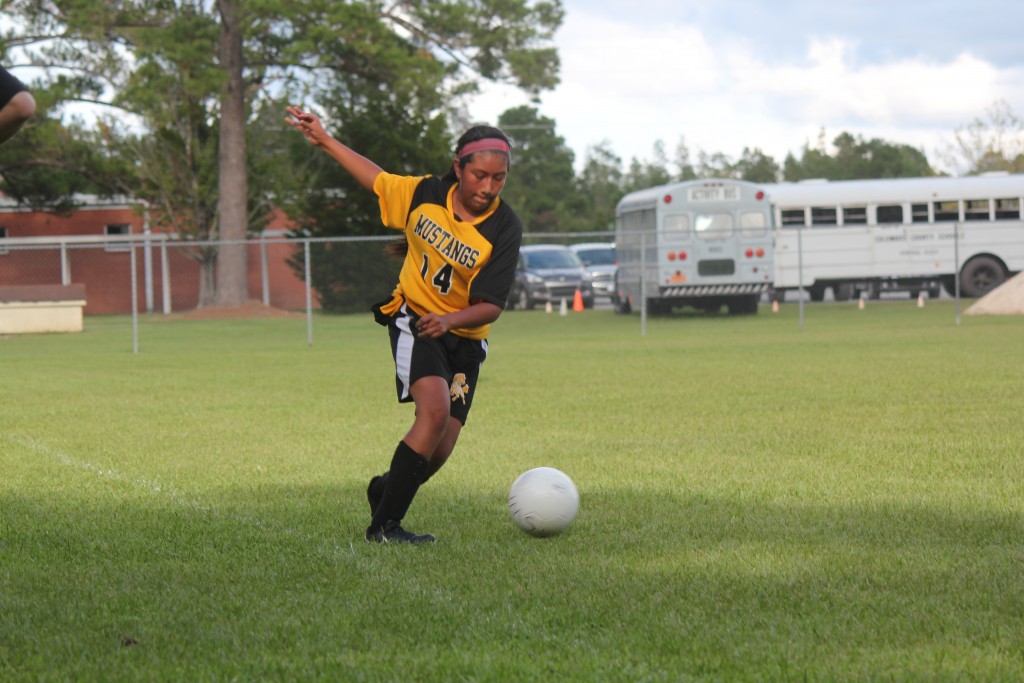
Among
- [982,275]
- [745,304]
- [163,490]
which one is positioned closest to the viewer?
[163,490]

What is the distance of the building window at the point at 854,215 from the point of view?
35.0 metres

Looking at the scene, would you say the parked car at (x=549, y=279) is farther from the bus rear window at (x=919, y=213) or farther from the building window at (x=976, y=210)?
the building window at (x=976, y=210)

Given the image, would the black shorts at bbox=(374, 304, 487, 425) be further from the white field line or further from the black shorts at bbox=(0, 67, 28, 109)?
the black shorts at bbox=(0, 67, 28, 109)

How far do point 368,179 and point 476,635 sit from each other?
2656 mm

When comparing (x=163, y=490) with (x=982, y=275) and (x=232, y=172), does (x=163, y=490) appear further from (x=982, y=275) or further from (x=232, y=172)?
(x=982, y=275)

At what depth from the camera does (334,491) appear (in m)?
7.68

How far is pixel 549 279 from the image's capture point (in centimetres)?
3812

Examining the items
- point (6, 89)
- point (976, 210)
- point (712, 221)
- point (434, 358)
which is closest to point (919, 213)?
point (976, 210)

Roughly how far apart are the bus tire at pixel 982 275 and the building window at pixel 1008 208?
1218 millimetres

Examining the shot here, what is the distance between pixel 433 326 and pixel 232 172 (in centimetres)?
3291

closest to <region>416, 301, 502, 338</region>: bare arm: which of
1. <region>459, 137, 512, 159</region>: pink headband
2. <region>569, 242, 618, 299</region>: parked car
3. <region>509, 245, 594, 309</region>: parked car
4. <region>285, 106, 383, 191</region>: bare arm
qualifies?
<region>459, 137, 512, 159</region>: pink headband

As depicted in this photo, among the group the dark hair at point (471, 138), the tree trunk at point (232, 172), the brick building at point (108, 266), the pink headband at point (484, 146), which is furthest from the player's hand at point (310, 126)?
the brick building at point (108, 266)

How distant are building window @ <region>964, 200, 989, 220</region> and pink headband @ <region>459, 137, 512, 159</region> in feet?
103

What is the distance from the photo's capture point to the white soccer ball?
240 inches
